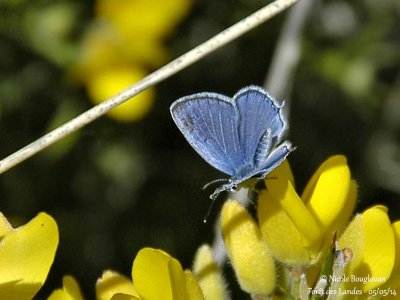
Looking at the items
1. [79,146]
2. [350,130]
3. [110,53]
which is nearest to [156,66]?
[110,53]

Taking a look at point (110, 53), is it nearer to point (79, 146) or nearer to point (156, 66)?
point (156, 66)

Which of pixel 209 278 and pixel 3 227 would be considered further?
pixel 209 278

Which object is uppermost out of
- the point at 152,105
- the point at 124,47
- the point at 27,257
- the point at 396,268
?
the point at 124,47

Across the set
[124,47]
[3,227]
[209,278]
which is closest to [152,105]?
[124,47]

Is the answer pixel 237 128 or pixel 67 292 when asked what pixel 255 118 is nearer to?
pixel 237 128

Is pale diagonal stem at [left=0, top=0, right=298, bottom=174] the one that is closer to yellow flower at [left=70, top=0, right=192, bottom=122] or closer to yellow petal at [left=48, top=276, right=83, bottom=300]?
yellow petal at [left=48, top=276, right=83, bottom=300]

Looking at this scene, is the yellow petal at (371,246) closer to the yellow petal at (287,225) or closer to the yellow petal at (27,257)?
the yellow petal at (287,225)
